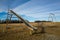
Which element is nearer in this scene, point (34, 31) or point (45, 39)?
point (45, 39)

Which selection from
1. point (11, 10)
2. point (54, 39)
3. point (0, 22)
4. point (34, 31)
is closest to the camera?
point (54, 39)

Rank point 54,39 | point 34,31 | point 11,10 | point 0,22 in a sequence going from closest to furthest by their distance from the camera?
point 54,39 → point 34,31 → point 11,10 → point 0,22

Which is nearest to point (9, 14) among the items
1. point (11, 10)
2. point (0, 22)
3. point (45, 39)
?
point (11, 10)

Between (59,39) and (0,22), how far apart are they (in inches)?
1321

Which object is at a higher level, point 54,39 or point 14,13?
point 14,13

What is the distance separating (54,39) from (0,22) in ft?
110

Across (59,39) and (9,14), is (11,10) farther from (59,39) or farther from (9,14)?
(59,39)

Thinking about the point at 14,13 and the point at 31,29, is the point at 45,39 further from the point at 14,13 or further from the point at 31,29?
the point at 14,13

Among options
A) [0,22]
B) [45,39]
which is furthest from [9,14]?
[0,22]

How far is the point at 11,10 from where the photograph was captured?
21266 mm

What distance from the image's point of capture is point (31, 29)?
1858cm

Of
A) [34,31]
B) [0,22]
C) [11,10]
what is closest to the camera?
[34,31]

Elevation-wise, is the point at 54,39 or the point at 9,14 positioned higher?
the point at 9,14

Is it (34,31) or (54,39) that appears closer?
(54,39)
